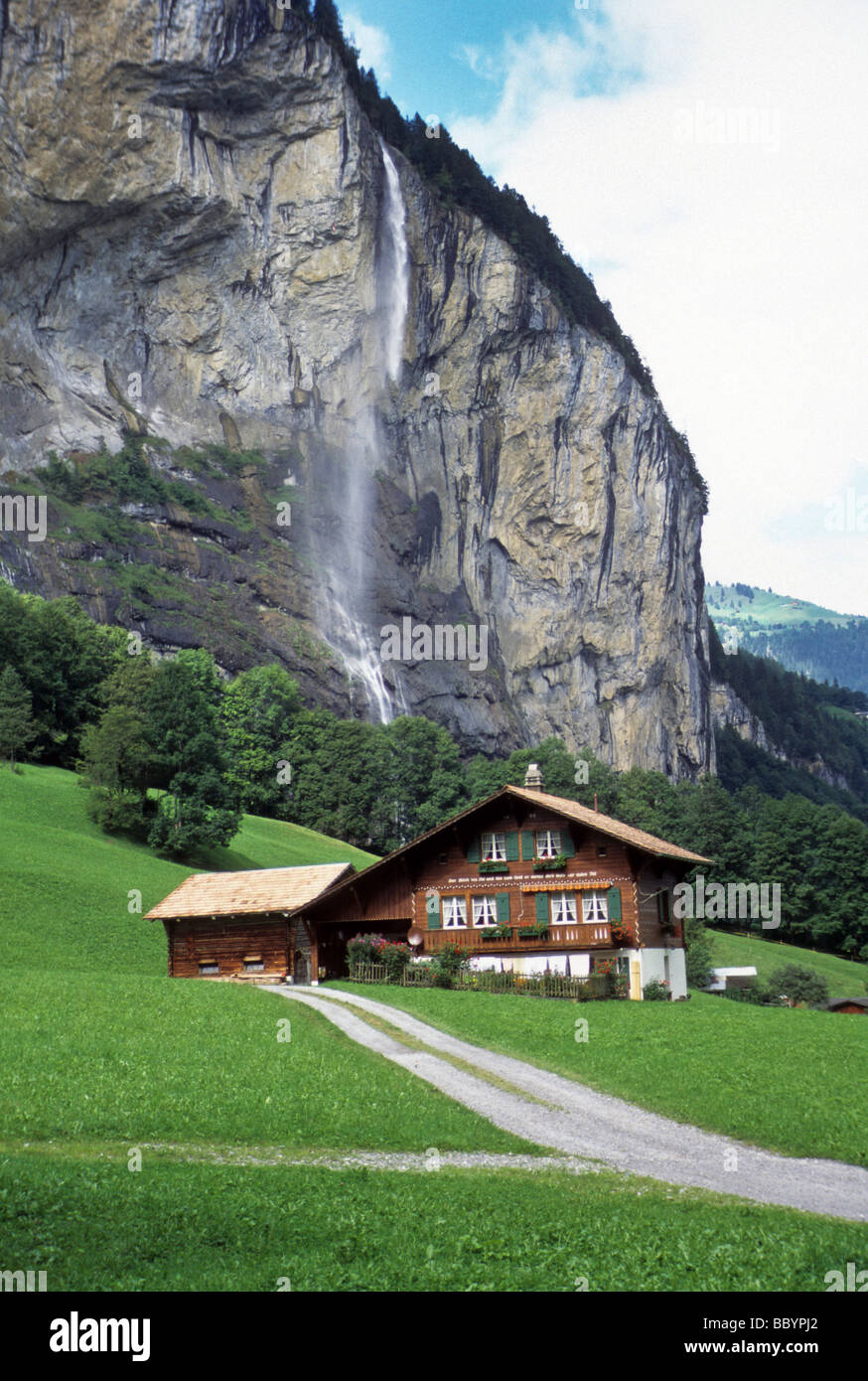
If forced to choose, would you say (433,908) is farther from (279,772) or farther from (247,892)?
(279,772)

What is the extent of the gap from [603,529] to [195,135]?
67866 millimetres

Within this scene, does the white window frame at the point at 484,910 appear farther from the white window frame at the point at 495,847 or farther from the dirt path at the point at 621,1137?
the dirt path at the point at 621,1137

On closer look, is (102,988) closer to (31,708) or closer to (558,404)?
(31,708)

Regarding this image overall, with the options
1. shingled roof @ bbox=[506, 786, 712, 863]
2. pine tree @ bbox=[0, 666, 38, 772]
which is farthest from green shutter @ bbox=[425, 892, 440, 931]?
pine tree @ bbox=[0, 666, 38, 772]

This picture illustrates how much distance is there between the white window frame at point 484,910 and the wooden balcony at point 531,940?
304 millimetres

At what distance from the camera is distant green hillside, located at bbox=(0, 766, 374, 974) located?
39281 mm

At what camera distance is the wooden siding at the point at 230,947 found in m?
40.8

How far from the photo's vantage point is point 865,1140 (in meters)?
16.0

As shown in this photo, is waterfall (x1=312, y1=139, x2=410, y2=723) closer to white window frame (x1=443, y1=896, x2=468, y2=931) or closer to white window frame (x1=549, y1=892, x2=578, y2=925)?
white window frame (x1=443, y1=896, x2=468, y2=931)

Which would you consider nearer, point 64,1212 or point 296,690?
point 64,1212

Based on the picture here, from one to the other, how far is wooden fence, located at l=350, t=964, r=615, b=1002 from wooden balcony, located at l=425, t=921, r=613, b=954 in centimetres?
257

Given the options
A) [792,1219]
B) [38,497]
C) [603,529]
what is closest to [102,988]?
[792,1219]

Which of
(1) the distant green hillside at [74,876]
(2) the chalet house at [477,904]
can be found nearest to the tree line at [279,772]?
(1) the distant green hillside at [74,876]
